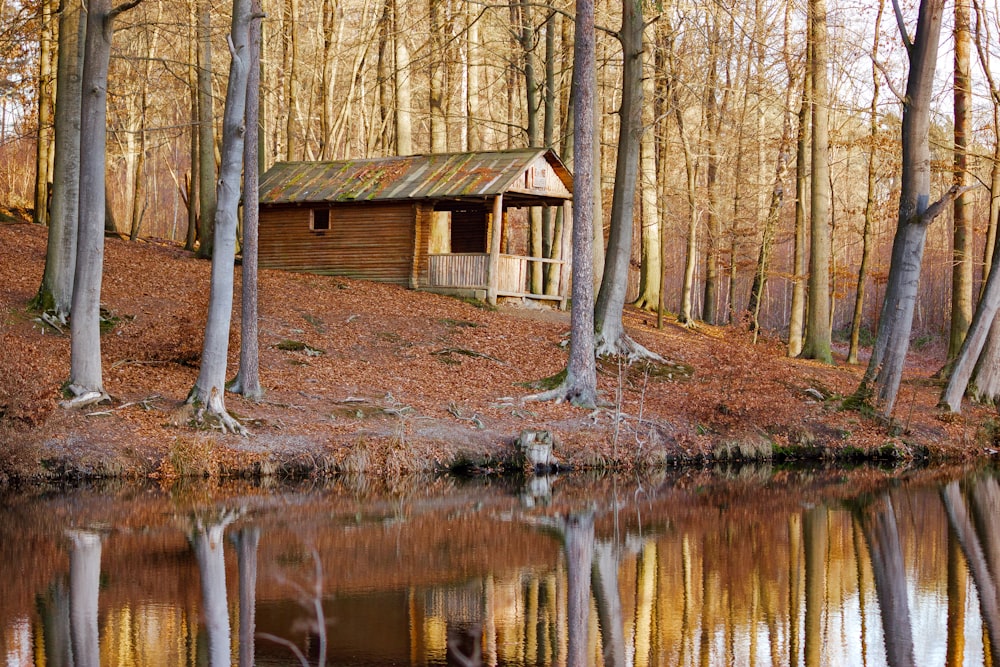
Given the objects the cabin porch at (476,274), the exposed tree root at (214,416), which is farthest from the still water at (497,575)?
the cabin porch at (476,274)

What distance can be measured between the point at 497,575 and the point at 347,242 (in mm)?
20597

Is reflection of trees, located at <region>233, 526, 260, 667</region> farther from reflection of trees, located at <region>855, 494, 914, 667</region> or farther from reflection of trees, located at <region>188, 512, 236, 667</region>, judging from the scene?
reflection of trees, located at <region>855, 494, 914, 667</region>

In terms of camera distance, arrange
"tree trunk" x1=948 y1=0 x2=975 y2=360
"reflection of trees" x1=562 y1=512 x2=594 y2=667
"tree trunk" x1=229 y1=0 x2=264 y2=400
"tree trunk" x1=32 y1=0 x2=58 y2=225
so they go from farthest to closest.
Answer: "tree trunk" x1=32 y1=0 x2=58 y2=225
"tree trunk" x1=948 y1=0 x2=975 y2=360
"tree trunk" x1=229 y1=0 x2=264 y2=400
"reflection of trees" x1=562 y1=512 x2=594 y2=667

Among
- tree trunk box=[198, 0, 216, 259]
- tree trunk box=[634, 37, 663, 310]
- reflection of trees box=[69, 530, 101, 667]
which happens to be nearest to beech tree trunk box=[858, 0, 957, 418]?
tree trunk box=[634, 37, 663, 310]

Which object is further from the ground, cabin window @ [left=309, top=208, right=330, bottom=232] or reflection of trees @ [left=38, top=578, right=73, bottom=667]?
cabin window @ [left=309, top=208, right=330, bottom=232]

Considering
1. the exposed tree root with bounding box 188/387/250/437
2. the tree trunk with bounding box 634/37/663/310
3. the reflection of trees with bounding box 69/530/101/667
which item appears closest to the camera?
the reflection of trees with bounding box 69/530/101/667

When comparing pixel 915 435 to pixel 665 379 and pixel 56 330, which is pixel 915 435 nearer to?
pixel 665 379

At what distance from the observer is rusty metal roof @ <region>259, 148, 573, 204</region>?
2800 cm

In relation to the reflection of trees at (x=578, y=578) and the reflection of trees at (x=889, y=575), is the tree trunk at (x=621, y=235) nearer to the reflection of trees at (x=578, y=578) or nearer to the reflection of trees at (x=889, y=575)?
the reflection of trees at (x=889, y=575)

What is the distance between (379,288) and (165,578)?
18646 millimetres

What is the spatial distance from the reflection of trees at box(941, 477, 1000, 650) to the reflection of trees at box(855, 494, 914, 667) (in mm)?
635

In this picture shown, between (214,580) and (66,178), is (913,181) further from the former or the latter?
(66,178)

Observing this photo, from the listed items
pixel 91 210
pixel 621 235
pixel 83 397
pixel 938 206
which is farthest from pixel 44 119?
pixel 938 206

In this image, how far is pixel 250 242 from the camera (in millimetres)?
17797
